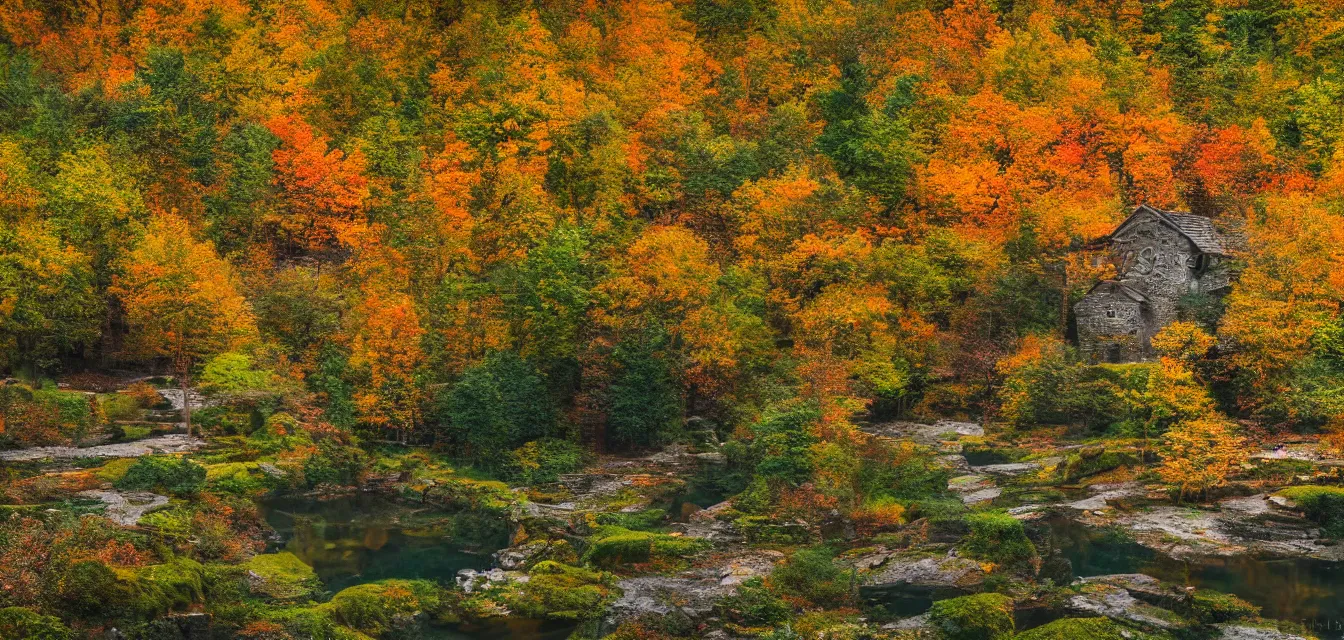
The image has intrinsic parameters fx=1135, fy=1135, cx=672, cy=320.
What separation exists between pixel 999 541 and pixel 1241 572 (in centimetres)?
735

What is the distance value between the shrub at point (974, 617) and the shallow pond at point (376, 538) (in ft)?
48.0

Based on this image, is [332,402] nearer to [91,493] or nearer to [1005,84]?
[91,493]

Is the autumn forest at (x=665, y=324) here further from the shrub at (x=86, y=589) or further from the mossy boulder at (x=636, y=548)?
the mossy boulder at (x=636, y=548)

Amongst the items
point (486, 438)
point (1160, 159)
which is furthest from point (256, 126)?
point (1160, 159)

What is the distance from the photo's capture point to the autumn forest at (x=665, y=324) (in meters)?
33.2

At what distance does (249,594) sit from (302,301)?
25.0 m

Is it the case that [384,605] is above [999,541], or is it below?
below

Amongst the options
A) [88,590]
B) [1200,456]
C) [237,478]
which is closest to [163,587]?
[88,590]

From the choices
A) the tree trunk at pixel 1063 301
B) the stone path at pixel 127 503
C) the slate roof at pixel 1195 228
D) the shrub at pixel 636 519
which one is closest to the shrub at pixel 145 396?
the stone path at pixel 127 503

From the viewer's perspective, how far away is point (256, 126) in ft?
217

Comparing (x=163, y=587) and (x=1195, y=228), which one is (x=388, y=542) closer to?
(x=163, y=587)

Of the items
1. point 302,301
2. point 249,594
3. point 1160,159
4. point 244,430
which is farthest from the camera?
point 1160,159

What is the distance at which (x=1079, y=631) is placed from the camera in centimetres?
2797

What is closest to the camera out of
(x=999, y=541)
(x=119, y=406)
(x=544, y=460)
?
(x=999, y=541)
